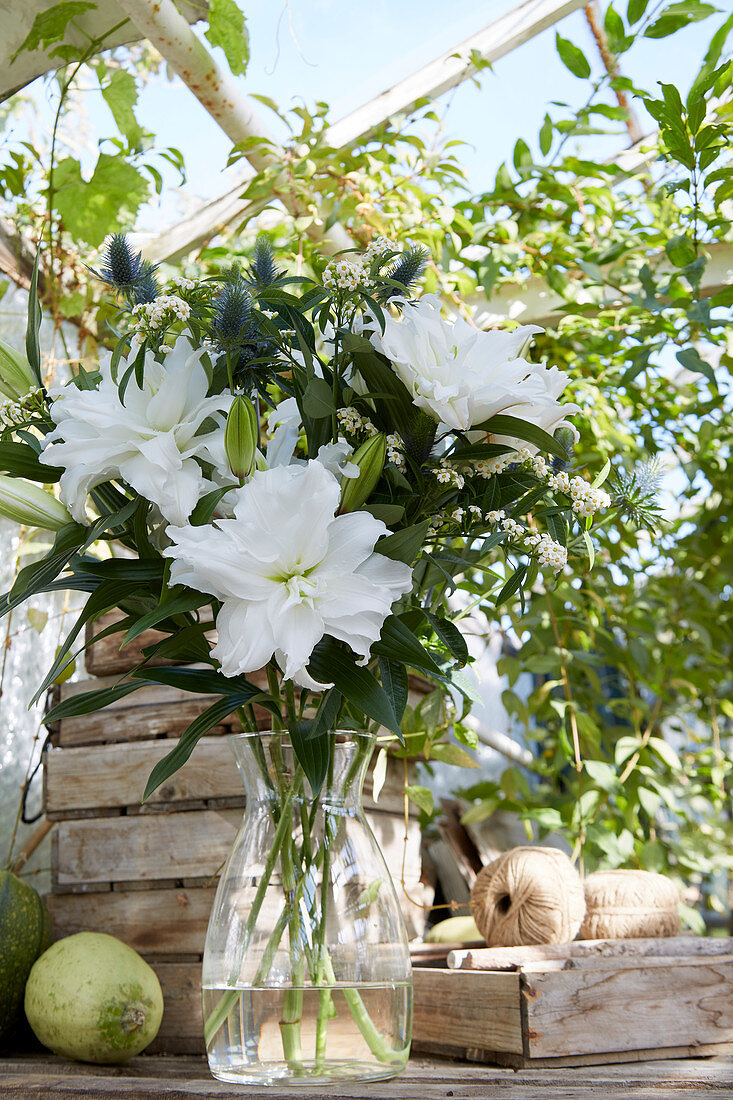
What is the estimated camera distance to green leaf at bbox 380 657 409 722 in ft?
2.00

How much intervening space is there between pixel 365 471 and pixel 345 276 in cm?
15

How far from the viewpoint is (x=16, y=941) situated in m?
0.83

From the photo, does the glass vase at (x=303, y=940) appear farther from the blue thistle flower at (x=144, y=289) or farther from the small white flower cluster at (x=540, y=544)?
the blue thistle flower at (x=144, y=289)

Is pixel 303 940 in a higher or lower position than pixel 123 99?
lower

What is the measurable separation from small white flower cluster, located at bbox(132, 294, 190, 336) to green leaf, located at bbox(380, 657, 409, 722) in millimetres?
266

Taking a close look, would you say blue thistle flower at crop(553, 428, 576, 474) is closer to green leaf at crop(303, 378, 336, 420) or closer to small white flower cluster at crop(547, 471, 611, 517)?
small white flower cluster at crop(547, 471, 611, 517)

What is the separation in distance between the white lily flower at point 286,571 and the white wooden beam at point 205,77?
0.73 metres

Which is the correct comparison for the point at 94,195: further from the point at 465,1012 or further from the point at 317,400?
the point at 465,1012

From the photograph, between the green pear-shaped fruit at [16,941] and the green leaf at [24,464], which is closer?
the green leaf at [24,464]

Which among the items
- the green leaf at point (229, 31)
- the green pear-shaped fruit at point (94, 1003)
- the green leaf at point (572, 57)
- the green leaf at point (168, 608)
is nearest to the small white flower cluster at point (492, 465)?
the green leaf at point (168, 608)

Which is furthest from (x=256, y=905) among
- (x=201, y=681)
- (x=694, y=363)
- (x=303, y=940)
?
(x=694, y=363)

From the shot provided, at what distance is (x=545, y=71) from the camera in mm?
1580

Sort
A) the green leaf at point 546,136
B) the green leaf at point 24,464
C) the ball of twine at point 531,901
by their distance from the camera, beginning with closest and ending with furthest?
the green leaf at point 24,464
the ball of twine at point 531,901
the green leaf at point 546,136

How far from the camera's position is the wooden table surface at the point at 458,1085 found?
55 cm
